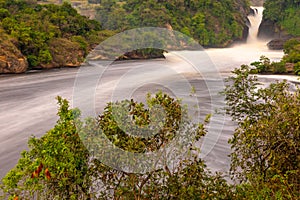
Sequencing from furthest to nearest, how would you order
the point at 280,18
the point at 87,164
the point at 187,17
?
the point at 187,17 < the point at 280,18 < the point at 87,164

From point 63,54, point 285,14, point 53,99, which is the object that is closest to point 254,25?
point 285,14

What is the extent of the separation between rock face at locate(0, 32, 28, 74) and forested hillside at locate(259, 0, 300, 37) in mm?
66728

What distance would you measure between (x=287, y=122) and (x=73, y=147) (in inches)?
157

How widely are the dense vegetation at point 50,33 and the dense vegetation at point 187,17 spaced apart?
2177 centimetres

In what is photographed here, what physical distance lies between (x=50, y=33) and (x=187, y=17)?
49919 mm

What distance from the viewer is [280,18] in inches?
3317

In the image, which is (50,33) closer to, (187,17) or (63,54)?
(63,54)

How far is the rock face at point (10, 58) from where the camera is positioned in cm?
3681

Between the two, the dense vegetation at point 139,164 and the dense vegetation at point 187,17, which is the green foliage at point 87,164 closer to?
the dense vegetation at point 139,164

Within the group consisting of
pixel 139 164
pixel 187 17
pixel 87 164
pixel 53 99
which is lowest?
pixel 53 99

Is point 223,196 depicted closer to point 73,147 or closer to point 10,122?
point 73,147

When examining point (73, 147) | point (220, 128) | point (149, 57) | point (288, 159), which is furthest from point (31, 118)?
point (149, 57)

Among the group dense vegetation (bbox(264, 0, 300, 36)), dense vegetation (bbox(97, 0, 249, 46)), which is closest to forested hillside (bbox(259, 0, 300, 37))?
dense vegetation (bbox(264, 0, 300, 36))

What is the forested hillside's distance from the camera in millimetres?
82875
